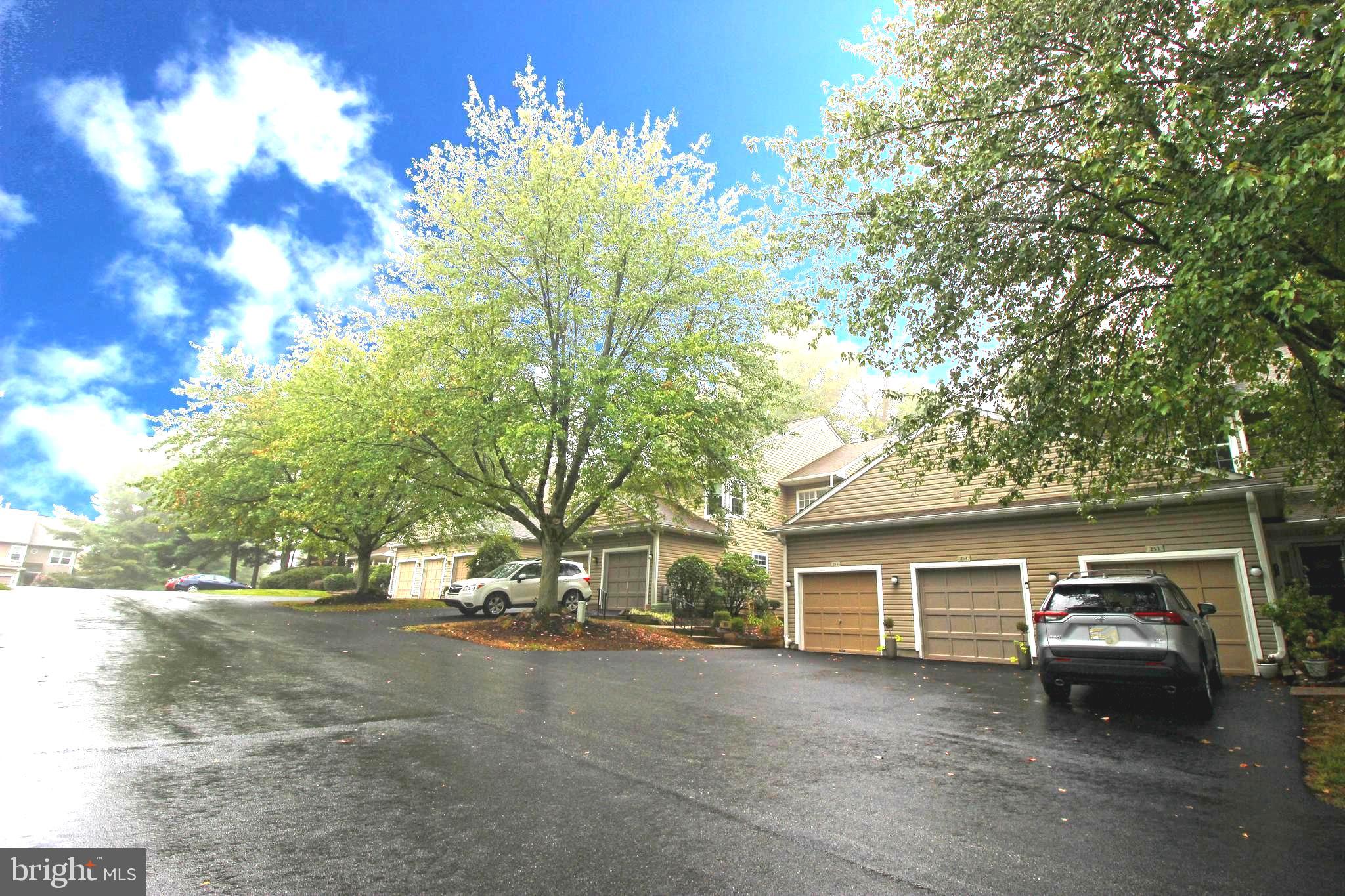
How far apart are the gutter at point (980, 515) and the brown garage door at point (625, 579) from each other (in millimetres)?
6987

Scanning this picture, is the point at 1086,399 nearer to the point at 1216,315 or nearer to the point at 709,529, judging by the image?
the point at 1216,315

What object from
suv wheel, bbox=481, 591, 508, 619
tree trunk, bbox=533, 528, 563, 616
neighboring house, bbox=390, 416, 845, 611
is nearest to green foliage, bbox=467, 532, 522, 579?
neighboring house, bbox=390, 416, 845, 611

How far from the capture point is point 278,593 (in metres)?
32.3

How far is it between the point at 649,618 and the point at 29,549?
6287 centimetres

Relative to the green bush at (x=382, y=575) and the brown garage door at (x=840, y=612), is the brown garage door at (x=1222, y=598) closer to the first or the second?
the brown garage door at (x=840, y=612)

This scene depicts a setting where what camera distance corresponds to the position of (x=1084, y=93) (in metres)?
6.07

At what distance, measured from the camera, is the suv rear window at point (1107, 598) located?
6926 millimetres

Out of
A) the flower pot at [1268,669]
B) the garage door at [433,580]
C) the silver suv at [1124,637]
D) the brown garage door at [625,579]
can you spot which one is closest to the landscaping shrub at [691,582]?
the brown garage door at [625,579]

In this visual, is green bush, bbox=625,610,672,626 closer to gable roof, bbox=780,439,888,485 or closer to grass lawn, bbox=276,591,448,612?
gable roof, bbox=780,439,888,485

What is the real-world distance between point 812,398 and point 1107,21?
2786 cm

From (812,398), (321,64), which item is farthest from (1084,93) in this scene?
(812,398)

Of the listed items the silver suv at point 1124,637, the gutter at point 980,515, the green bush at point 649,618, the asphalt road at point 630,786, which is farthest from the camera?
the green bush at point 649,618

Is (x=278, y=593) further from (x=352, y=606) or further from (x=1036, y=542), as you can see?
(x=1036, y=542)

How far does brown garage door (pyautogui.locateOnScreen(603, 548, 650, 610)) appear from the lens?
21.3 meters
